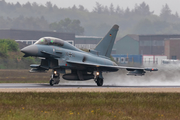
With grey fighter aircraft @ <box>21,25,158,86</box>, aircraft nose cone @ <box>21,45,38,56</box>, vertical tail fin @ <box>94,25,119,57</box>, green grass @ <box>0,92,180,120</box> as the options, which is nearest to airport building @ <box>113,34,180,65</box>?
vertical tail fin @ <box>94,25,119,57</box>

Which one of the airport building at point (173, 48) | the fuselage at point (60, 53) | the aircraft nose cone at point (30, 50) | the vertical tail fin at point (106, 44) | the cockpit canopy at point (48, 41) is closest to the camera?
the aircraft nose cone at point (30, 50)

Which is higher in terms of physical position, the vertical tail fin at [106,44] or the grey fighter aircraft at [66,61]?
the vertical tail fin at [106,44]

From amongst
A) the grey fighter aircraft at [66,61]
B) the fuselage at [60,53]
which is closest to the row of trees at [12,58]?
the grey fighter aircraft at [66,61]

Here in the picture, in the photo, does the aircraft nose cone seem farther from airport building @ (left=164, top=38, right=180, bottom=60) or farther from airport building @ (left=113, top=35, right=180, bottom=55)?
airport building @ (left=113, top=35, right=180, bottom=55)

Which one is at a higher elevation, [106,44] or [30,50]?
[106,44]

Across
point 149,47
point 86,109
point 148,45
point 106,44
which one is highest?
point 148,45

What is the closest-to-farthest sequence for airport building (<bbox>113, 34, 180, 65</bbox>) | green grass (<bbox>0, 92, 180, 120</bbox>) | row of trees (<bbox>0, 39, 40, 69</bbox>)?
1. green grass (<bbox>0, 92, 180, 120</bbox>)
2. row of trees (<bbox>0, 39, 40, 69</bbox>)
3. airport building (<bbox>113, 34, 180, 65</bbox>)

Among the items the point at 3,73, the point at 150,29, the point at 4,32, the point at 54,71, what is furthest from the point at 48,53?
the point at 150,29

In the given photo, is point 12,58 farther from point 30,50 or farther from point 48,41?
Answer: point 30,50

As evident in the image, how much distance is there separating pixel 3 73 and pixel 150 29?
159581mm

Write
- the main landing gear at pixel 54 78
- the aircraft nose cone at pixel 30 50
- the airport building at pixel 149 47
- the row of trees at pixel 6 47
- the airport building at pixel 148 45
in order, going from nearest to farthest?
the aircraft nose cone at pixel 30 50
the main landing gear at pixel 54 78
the row of trees at pixel 6 47
the airport building at pixel 149 47
the airport building at pixel 148 45

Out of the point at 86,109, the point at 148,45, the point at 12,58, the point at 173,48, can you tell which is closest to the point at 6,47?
the point at 12,58

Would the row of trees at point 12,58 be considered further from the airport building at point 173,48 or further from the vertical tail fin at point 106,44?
the airport building at point 173,48

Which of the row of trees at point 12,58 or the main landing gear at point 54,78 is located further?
the row of trees at point 12,58
